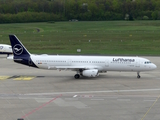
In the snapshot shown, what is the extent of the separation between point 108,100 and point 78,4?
146571 millimetres

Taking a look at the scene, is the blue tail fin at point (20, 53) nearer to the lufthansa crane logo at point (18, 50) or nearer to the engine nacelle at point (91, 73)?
the lufthansa crane logo at point (18, 50)

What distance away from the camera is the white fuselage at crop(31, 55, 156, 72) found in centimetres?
4822

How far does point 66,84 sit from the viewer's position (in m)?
43.5

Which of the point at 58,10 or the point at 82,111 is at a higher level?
the point at 58,10

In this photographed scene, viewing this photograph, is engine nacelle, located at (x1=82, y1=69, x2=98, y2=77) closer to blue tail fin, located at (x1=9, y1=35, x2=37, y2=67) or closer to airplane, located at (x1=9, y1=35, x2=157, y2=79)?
airplane, located at (x1=9, y1=35, x2=157, y2=79)

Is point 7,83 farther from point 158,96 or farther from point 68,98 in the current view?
point 158,96

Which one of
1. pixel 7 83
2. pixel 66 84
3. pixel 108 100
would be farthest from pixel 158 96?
pixel 7 83

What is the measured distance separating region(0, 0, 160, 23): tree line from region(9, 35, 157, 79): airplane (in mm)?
112029

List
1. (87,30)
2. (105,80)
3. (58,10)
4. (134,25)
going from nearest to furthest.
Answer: (105,80) < (87,30) < (134,25) < (58,10)

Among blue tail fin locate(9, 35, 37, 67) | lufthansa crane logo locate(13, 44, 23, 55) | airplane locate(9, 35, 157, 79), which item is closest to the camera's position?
airplane locate(9, 35, 157, 79)

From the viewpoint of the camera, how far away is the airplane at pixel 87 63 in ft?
158

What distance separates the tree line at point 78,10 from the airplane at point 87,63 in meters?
112

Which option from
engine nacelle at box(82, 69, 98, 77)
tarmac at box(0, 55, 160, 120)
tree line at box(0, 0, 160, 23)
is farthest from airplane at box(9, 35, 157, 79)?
tree line at box(0, 0, 160, 23)

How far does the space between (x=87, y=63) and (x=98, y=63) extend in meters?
1.69
